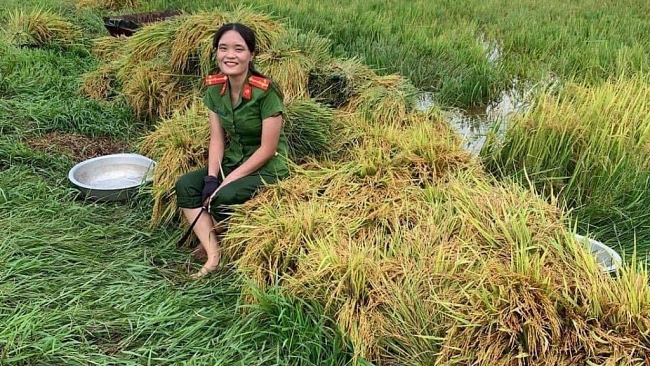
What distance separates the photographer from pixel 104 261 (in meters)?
2.61

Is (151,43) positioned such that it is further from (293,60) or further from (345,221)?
(345,221)

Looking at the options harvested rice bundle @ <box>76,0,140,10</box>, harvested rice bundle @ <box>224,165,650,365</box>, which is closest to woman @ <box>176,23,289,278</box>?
harvested rice bundle @ <box>224,165,650,365</box>

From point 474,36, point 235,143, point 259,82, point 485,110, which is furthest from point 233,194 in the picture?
point 474,36

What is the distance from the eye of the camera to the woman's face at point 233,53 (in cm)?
256

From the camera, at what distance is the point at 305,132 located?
124 inches

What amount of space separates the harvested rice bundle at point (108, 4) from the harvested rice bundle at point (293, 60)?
4.43 m

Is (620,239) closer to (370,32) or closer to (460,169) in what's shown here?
(460,169)

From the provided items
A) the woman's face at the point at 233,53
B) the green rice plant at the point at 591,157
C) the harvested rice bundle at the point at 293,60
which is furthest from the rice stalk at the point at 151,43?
the green rice plant at the point at 591,157

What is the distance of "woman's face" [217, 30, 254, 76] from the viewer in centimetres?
256

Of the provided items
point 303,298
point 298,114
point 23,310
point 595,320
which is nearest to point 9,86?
point 298,114

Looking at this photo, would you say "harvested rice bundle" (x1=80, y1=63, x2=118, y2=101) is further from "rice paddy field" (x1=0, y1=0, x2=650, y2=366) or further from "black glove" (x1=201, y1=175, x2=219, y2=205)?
"black glove" (x1=201, y1=175, x2=219, y2=205)

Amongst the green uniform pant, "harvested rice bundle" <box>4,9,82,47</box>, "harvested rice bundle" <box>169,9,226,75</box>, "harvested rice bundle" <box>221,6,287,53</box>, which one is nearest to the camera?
the green uniform pant

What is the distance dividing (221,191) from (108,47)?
3561mm

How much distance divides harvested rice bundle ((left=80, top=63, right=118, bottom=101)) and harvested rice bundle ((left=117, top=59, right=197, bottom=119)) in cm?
28
